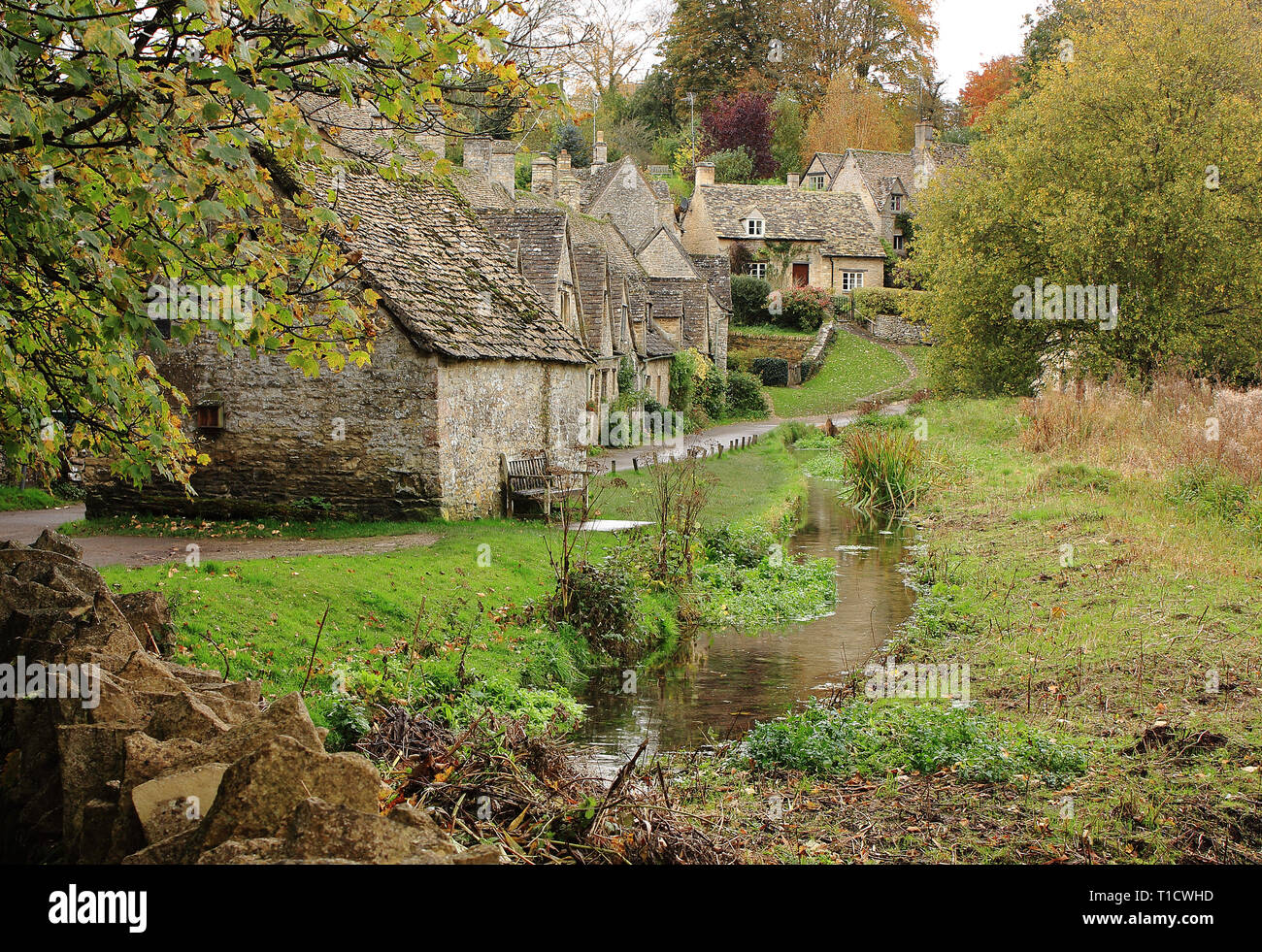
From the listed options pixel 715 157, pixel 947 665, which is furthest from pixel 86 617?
pixel 715 157

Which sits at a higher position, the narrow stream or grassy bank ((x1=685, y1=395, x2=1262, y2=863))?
grassy bank ((x1=685, y1=395, x2=1262, y2=863))

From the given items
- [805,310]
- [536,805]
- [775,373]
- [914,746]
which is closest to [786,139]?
[805,310]

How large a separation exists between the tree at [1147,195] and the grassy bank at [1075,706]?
10609mm

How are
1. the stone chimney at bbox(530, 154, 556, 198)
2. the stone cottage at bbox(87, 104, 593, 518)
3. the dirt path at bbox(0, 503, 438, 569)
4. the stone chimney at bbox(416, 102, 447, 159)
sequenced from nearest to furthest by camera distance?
the stone chimney at bbox(416, 102, 447, 159) < the dirt path at bbox(0, 503, 438, 569) < the stone cottage at bbox(87, 104, 593, 518) < the stone chimney at bbox(530, 154, 556, 198)

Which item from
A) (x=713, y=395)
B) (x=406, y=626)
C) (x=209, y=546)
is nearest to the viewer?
(x=406, y=626)

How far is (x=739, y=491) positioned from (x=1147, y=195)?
14.0m

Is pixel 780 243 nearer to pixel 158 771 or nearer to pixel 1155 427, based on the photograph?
pixel 1155 427

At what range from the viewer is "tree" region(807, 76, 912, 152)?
9050 cm

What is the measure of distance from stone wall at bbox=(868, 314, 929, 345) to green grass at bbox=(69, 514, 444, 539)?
173 feet

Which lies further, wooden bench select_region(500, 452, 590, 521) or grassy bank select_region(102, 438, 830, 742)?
wooden bench select_region(500, 452, 590, 521)

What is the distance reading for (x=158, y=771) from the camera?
4.79m

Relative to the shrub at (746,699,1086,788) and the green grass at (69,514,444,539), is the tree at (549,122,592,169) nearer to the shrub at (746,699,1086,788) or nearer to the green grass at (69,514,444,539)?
the green grass at (69,514,444,539)

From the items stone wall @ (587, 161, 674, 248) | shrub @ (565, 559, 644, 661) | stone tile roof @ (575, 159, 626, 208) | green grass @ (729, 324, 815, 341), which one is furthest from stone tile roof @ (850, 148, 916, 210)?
shrub @ (565, 559, 644, 661)

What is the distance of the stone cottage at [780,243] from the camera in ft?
236
